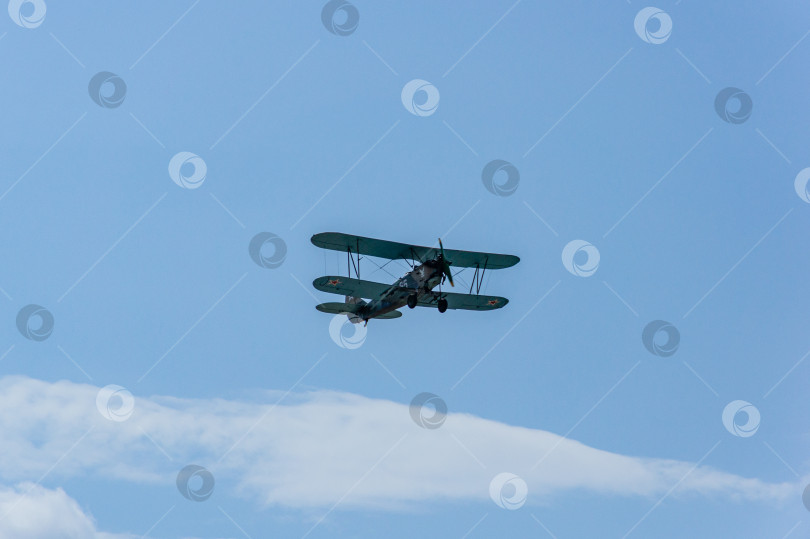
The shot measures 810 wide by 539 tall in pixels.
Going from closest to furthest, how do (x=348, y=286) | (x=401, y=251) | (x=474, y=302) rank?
1. (x=348, y=286)
2. (x=401, y=251)
3. (x=474, y=302)

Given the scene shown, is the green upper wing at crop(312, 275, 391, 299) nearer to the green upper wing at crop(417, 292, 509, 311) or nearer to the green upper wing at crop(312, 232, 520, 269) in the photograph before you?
the green upper wing at crop(312, 232, 520, 269)

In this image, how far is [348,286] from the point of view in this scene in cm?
6172

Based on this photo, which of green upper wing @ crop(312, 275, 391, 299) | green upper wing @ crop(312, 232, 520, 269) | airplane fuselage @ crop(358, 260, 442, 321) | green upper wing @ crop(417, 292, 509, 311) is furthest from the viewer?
green upper wing @ crop(417, 292, 509, 311)

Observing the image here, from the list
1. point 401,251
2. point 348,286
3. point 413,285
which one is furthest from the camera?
point 401,251

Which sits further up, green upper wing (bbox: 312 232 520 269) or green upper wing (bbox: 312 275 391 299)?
green upper wing (bbox: 312 232 520 269)

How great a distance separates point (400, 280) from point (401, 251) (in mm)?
1642

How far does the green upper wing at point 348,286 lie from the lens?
200 ft

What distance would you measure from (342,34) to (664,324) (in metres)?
23.8

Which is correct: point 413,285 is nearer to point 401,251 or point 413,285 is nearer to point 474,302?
point 401,251

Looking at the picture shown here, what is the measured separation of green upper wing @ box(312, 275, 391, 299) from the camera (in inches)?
2405

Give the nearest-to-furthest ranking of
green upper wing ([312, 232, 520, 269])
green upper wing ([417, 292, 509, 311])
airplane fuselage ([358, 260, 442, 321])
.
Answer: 1. green upper wing ([312, 232, 520, 269])
2. airplane fuselage ([358, 260, 442, 321])
3. green upper wing ([417, 292, 509, 311])

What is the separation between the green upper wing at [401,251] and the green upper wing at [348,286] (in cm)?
178

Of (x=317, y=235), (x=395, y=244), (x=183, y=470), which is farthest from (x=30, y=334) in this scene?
(x=395, y=244)

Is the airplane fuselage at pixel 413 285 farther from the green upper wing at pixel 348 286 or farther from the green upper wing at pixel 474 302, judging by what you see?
the green upper wing at pixel 474 302
